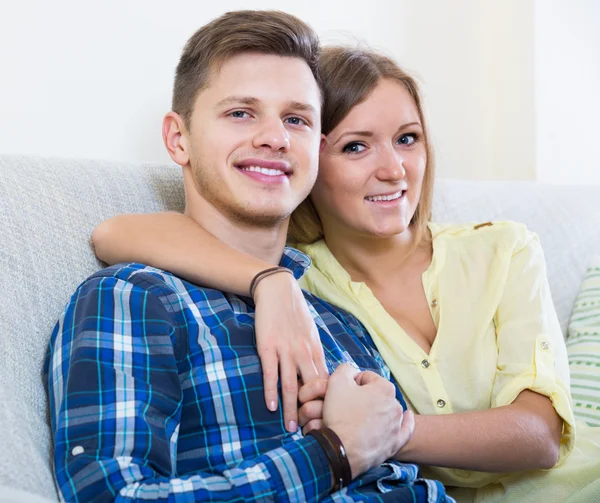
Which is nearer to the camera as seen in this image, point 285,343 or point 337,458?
point 337,458

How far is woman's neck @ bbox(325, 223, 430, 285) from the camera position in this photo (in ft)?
5.08

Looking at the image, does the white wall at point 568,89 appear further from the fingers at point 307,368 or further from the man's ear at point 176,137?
the fingers at point 307,368

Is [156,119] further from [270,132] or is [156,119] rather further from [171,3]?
[270,132]

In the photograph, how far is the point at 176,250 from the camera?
1179 mm

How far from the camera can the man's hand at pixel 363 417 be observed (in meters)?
1.01

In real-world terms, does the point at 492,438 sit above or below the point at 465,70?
below

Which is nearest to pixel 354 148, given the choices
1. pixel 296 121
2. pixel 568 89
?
pixel 296 121

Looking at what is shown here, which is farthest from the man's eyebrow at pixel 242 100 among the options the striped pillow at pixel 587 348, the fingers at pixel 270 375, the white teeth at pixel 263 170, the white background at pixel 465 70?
the striped pillow at pixel 587 348

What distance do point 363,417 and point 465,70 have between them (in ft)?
6.11

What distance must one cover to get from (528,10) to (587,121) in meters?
0.47

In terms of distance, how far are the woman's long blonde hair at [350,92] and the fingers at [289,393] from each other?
0.58 m

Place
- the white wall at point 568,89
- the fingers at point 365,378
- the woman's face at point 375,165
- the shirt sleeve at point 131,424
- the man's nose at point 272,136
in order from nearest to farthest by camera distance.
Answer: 1. the shirt sleeve at point 131,424
2. the fingers at point 365,378
3. the man's nose at point 272,136
4. the woman's face at point 375,165
5. the white wall at point 568,89

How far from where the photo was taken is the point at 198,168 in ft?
4.26

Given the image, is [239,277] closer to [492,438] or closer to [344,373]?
[344,373]
